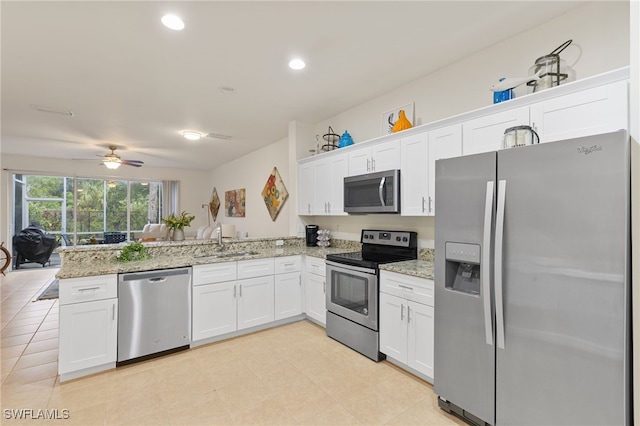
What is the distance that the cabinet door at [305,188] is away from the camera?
4.23 m

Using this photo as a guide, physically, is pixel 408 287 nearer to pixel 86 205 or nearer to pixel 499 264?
pixel 499 264

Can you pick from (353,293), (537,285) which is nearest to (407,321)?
(353,293)

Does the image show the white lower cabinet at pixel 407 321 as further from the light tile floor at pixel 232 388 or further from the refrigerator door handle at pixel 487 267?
the refrigerator door handle at pixel 487 267

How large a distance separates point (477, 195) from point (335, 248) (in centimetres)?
250

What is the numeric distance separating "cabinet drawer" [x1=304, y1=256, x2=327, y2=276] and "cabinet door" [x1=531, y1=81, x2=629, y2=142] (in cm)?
241

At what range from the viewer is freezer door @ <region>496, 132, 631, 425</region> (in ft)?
4.47

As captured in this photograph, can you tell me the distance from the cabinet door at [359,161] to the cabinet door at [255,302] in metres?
1.62

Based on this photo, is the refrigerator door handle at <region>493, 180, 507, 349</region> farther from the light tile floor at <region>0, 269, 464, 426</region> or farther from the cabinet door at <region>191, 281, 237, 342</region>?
the cabinet door at <region>191, 281, 237, 342</region>

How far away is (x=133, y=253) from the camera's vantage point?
3176mm

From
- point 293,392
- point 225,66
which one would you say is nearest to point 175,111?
point 225,66

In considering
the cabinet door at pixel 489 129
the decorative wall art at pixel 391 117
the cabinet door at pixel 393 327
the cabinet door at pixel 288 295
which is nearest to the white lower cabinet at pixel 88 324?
the cabinet door at pixel 288 295

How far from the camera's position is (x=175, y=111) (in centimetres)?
415

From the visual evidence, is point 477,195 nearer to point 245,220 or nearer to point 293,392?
point 293,392

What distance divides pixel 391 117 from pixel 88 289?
3.42 meters
